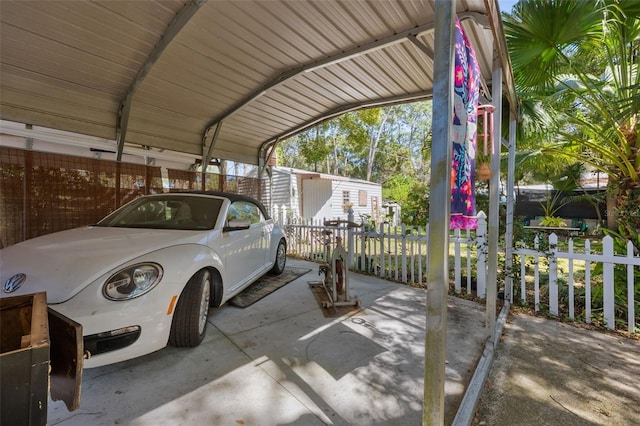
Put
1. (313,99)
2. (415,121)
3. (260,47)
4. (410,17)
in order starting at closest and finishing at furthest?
1. (410,17)
2. (260,47)
3. (313,99)
4. (415,121)

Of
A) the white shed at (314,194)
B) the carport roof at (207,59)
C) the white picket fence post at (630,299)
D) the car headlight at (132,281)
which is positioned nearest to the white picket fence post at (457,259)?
the white picket fence post at (630,299)

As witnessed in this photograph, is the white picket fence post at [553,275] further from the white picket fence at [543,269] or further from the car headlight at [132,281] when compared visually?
the car headlight at [132,281]

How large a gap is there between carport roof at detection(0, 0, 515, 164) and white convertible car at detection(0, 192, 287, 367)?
2.20m

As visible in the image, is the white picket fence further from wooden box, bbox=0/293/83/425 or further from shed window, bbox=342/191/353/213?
shed window, bbox=342/191/353/213

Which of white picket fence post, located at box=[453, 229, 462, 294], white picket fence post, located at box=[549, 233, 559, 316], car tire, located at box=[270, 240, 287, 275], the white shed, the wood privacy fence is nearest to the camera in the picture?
white picket fence post, located at box=[549, 233, 559, 316]

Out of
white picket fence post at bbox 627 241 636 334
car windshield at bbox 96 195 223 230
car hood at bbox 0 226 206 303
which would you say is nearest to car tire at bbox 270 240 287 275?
car windshield at bbox 96 195 223 230

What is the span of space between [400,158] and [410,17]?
2537cm

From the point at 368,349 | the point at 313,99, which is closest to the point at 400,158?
the point at 313,99

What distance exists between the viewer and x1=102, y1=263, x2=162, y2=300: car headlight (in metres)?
1.95

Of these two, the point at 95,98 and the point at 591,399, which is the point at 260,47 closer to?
the point at 95,98

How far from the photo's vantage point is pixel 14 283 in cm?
193

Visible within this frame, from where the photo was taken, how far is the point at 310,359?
2.42m

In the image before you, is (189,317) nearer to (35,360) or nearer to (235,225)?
(235,225)

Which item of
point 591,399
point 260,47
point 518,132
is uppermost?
point 260,47
